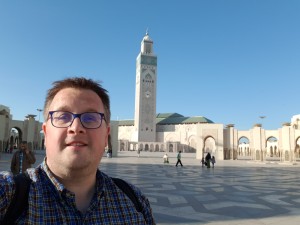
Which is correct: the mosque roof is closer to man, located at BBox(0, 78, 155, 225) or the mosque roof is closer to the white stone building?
the white stone building

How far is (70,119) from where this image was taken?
120 centimetres

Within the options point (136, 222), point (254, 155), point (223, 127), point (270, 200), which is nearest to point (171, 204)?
point (270, 200)

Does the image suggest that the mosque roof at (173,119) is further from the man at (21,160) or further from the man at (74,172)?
the man at (74,172)

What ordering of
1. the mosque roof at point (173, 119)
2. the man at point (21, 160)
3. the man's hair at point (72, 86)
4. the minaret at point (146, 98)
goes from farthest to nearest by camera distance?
the mosque roof at point (173, 119) → the minaret at point (146, 98) → the man at point (21, 160) → the man's hair at point (72, 86)

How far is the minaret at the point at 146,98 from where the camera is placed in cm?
7150

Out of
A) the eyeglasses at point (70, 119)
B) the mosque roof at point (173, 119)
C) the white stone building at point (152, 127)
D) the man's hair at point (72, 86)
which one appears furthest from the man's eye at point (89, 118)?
the mosque roof at point (173, 119)

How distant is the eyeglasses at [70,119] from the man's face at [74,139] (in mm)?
15

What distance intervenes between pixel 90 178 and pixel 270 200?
6079mm

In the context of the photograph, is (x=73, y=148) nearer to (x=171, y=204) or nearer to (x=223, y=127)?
(x=171, y=204)

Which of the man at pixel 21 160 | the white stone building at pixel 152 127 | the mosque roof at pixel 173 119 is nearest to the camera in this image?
the man at pixel 21 160

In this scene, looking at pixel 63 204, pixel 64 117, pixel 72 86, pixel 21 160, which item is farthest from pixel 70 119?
pixel 21 160

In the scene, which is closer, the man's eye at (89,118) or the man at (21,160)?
the man's eye at (89,118)

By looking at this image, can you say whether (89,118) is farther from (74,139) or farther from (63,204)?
(63,204)

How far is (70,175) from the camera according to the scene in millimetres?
1159
